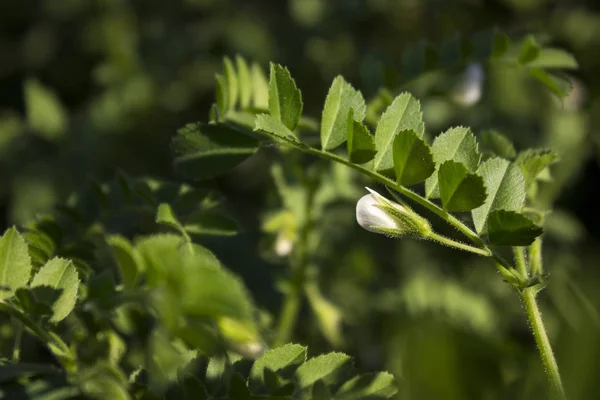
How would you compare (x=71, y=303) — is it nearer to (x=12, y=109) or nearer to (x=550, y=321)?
(x=550, y=321)

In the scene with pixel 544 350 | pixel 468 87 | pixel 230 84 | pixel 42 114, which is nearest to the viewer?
pixel 544 350

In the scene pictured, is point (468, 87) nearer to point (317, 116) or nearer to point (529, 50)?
point (529, 50)

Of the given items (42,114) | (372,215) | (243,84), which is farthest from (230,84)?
(42,114)

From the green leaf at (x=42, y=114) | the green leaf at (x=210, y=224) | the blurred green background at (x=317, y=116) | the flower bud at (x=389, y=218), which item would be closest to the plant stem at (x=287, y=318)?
the blurred green background at (x=317, y=116)

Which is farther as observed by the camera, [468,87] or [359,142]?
[468,87]

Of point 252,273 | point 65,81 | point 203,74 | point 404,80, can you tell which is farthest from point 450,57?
point 65,81
